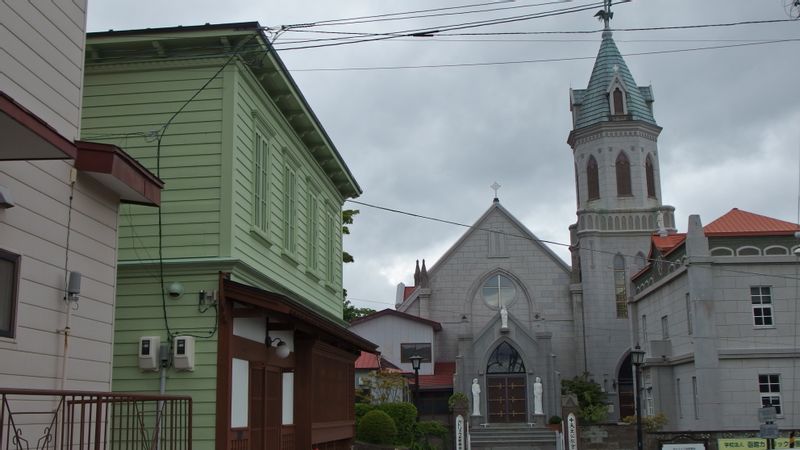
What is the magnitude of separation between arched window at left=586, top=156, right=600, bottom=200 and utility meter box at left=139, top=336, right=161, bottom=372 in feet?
142

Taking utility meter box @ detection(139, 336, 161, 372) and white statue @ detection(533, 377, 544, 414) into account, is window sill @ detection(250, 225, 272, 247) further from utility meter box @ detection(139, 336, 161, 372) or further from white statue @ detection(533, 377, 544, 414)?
white statue @ detection(533, 377, 544, 414)

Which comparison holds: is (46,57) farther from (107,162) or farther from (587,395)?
(587,395)

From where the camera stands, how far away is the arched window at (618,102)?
54.8 m

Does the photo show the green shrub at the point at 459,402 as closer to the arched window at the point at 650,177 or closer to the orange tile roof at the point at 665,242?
the orange tile roof at the point at 665,242

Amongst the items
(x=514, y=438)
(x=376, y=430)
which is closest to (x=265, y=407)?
(x=376, y=430)

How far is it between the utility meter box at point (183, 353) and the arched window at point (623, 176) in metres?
43.4

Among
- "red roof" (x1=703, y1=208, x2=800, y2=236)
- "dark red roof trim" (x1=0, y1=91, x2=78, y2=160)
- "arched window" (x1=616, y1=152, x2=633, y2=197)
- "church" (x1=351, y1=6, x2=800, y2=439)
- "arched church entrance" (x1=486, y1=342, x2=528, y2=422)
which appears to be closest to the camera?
"dark red roof trim" (x1=0, y1=91, x2=78, y2=160)

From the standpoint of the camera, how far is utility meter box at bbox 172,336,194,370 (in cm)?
1356

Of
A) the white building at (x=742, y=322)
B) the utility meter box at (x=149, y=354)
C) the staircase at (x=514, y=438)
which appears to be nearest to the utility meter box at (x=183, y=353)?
the utility meter box at (x=149, y=354)

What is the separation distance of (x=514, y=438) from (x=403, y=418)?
8662 millimetres

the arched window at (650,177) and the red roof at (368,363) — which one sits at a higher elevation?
the arched window at (650,177)

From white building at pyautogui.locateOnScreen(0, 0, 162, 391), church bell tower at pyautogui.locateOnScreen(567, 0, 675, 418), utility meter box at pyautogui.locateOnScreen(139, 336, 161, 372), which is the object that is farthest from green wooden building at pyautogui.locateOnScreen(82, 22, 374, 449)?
church bell tower at pyautogui.locateOnScreen(567, 0, 675, 418)

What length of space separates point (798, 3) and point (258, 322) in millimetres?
10702

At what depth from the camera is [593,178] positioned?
54562 mm
